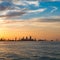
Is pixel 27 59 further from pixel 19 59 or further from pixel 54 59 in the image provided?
pixel 54 59

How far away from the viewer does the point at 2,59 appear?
1825 inches

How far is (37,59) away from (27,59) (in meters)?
2.19

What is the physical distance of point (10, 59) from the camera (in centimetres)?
4725

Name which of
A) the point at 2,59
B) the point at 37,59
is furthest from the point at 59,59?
the point at 2,59

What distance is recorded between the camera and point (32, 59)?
47500 mm

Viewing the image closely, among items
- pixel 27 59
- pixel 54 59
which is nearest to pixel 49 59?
pixel 54 59

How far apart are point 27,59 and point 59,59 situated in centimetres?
681

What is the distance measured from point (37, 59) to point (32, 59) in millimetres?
1089

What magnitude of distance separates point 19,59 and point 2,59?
3648 mm

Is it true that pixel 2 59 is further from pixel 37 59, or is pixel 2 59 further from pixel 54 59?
pixel 54 59

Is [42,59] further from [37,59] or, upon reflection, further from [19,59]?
[19,59]

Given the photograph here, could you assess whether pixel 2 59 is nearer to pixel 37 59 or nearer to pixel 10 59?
pixel 10 59

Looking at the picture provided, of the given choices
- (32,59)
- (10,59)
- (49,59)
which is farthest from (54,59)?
(10,59)

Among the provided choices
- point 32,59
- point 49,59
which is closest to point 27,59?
point 32,59
